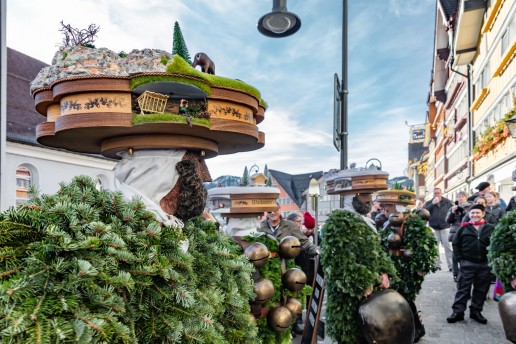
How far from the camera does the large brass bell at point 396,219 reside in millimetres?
5598

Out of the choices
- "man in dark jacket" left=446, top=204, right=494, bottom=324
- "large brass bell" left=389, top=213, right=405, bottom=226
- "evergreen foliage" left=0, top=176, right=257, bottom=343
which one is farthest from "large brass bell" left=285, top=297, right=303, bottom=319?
"man in dark jacket" left=446, top=204, right=494, bottom=324

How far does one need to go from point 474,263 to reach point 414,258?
5.38 ft

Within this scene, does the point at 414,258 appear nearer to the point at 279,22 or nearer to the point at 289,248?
the point at 289,248

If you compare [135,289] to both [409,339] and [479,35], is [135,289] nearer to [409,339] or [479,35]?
[409,339]

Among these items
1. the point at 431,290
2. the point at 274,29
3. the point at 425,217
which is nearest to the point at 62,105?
the point at 274,29

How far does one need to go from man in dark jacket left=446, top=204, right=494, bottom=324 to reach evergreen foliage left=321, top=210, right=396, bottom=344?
9.60ft

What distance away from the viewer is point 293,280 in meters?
3.65

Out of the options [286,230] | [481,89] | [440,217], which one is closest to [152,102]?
[286,230]

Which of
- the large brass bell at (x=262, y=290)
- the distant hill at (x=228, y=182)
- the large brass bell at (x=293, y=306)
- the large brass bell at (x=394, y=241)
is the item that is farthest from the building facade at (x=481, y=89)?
the large brass bell at (x=262, y=290)

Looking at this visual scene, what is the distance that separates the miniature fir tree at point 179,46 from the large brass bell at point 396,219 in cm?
460

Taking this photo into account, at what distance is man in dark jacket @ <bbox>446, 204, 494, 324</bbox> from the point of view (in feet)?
20.3

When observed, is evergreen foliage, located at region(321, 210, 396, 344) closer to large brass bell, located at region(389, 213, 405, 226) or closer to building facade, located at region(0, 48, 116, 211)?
large brass bell, located at region(389, 213, 405, 226)

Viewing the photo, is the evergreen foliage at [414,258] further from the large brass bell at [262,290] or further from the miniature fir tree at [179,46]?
the miniature fir tree at [179,46]

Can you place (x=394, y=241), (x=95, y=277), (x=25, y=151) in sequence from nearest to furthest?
1. (x=95, y=277)
2. (x=394, y=241)
3. (x=25, y=151)
